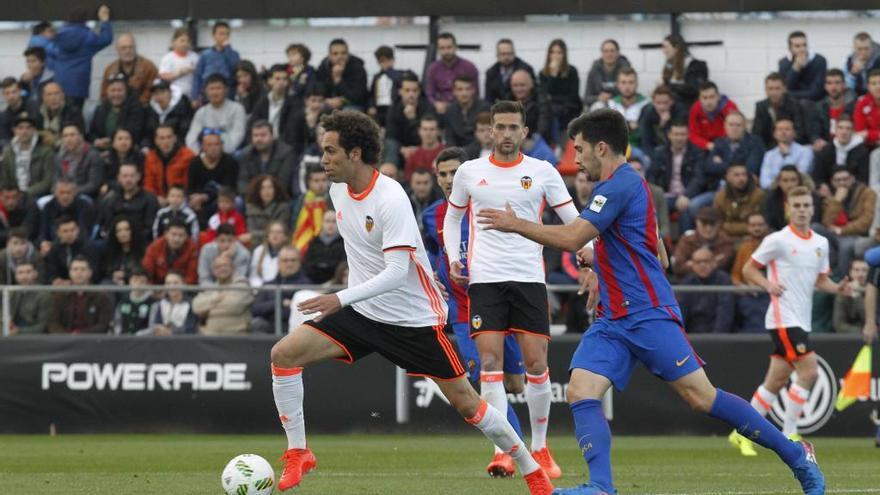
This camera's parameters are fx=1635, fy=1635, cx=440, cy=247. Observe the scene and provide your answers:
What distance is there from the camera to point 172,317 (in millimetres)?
18609

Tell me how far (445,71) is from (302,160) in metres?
2.34

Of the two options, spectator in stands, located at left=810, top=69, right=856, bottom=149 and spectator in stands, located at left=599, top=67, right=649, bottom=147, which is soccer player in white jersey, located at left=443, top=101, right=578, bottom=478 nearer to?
spectator in stands, located at left=599, top=67, right=649, bottom=147

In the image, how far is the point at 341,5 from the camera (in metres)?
23.3

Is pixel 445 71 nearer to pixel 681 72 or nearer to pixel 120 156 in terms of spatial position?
pixel 681 72

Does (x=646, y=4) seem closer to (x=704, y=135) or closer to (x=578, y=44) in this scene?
(x=578, y=44)

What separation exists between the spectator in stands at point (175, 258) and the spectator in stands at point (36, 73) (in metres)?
4.66

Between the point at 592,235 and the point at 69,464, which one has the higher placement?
the point at 592,235

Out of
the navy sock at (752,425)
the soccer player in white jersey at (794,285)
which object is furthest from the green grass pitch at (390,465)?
the navy sock at (752,425)

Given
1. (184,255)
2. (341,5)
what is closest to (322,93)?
(341,5)

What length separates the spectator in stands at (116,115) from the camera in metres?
22.6

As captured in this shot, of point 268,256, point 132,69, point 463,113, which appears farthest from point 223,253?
point 132,69

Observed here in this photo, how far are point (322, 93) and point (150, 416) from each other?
17.9 ft

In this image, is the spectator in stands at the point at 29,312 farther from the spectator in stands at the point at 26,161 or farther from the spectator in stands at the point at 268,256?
the spectator in stands at the point at 26,161

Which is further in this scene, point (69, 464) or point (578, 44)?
point (578, 44)
